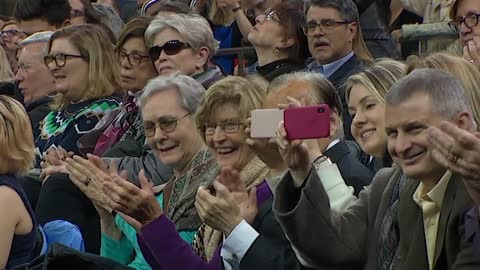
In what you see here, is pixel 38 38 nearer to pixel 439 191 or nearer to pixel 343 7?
pixel 343 7

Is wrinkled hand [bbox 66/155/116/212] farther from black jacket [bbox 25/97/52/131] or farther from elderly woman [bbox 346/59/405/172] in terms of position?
black jacket [bbox 25/97/52/131]

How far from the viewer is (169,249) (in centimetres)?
600

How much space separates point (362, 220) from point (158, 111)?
2.23m

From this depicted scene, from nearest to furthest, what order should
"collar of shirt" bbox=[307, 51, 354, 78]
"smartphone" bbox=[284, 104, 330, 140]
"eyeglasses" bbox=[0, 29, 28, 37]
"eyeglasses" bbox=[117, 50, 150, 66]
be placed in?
"smartphone" bbox=[284, 104, 330, 140], "collar of shirt" bbox=[307, 51, 354, 78], "eyeglasses" bbox=[117, 50, 150, 66], "eyeglasses" bbox=[0, 29, 28, 37]

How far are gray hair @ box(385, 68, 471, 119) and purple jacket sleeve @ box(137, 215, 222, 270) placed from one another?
1.56 metres

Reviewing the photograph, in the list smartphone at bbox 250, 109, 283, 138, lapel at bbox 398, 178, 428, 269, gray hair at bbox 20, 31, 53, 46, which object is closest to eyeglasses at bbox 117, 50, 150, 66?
gray hair at bbox 20, 31, 53, 46

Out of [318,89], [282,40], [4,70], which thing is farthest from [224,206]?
[4,70]

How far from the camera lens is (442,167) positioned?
4.60m

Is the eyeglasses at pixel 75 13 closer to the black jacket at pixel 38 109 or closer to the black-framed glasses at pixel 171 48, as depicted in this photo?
the black jacket at pixel 38 109

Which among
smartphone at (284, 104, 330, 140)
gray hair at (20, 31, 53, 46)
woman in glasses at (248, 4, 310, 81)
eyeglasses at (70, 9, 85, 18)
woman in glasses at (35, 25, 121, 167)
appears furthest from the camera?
eyeglasses at (70, 9, 85, 18)

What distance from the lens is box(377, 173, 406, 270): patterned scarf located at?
4891 mm

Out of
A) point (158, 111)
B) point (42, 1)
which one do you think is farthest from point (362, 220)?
point (42, 1)

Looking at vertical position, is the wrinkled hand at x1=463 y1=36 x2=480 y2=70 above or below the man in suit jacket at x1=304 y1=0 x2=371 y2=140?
above

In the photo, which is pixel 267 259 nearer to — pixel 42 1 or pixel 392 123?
pixel 392 123
